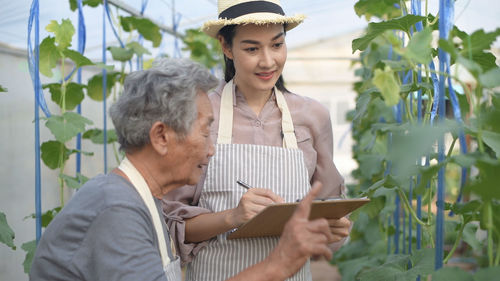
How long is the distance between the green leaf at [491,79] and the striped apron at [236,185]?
0.80 m

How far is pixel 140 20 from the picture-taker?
11.3 feet

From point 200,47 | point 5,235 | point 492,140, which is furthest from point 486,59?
point 200,47

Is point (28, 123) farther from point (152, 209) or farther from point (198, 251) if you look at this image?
point (152, 209)

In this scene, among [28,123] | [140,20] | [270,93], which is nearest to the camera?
[270,93]

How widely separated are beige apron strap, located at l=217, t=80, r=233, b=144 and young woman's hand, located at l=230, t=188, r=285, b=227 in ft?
A: 0.88

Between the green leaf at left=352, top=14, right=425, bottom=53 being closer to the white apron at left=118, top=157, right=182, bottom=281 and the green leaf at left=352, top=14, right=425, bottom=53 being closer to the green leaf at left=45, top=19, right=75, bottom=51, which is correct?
the white apron at left=118, top=157, right=182, bottom=281

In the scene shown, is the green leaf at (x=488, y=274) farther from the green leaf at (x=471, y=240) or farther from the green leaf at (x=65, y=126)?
the green leaf at (x=65, y=126)

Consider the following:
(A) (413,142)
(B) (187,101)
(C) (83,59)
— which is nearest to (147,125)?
(B) (187,101)

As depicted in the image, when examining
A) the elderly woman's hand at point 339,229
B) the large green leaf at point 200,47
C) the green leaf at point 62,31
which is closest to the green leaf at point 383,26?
the elderly woman's hand at point 339,229

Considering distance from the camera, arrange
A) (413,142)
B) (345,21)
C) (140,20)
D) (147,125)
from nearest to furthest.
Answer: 1. (413,142)
2. (147,125)
3. (140,20)
4. (345,21)

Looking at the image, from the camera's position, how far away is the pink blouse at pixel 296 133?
1829 millimetres

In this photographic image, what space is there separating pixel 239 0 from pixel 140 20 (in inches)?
67.2

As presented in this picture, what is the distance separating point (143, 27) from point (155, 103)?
7.50ft

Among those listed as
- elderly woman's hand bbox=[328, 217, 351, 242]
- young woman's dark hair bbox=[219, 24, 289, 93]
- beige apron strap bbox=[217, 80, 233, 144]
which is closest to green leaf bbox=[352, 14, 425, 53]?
young woman's dark hair bbox=[219, 24, 289, 93]
